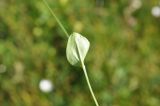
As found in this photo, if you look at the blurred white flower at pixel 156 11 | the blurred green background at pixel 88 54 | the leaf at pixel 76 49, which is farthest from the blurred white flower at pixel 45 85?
the leaf at pixel 76 49

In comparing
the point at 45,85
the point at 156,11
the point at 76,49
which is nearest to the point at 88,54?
the point at 45,85

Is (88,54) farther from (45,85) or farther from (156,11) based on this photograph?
(156,11)

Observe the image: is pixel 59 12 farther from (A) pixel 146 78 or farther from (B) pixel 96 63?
(A) pixel 146 78

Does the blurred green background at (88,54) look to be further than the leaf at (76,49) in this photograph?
Yes

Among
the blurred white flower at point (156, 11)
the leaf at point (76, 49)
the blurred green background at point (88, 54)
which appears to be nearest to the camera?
the leaf at point (76, 49)

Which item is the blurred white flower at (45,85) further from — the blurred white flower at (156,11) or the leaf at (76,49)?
the leaf at (76,49)

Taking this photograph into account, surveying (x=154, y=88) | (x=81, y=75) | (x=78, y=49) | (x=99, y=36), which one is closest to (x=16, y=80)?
(x=81, y=75)
